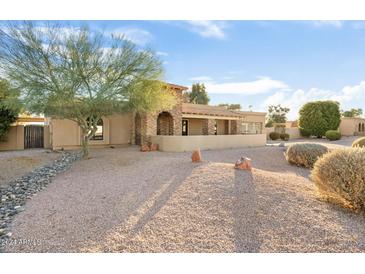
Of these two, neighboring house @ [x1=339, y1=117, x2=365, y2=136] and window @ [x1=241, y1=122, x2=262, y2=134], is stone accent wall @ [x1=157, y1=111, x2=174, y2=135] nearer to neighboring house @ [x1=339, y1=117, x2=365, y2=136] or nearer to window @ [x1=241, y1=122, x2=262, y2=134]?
window @ [x1=241, y1=122, x2=262, y2=134]

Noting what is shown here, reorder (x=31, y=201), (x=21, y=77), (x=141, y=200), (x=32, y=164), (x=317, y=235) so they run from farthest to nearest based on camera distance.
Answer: (x=32, y=164)
(x=21, y=77)
(x=31, y=201)
(x=141, y=200)
(x=317, y=235)

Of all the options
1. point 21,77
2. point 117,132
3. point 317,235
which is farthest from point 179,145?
point 317,235

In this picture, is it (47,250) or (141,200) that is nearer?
(47,250)

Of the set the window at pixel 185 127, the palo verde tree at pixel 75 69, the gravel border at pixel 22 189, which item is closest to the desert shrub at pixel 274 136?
the window at pixel 185 127

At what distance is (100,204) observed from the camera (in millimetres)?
6148

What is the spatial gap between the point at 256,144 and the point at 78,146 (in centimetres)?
1504

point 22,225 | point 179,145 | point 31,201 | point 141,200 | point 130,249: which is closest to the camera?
point 130,249

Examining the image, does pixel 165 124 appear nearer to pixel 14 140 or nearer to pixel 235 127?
pixel 235 127

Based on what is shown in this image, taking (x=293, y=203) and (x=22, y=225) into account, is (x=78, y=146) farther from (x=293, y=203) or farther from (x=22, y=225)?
(x=293, y=203)

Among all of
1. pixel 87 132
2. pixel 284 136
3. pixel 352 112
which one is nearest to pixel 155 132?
pixel 87 132

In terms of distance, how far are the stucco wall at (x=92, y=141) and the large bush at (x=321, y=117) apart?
26.8 m

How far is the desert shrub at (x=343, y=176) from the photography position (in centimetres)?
559

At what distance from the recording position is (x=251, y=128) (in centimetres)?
2941

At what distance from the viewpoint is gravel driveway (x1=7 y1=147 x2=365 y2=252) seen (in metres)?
4.23
